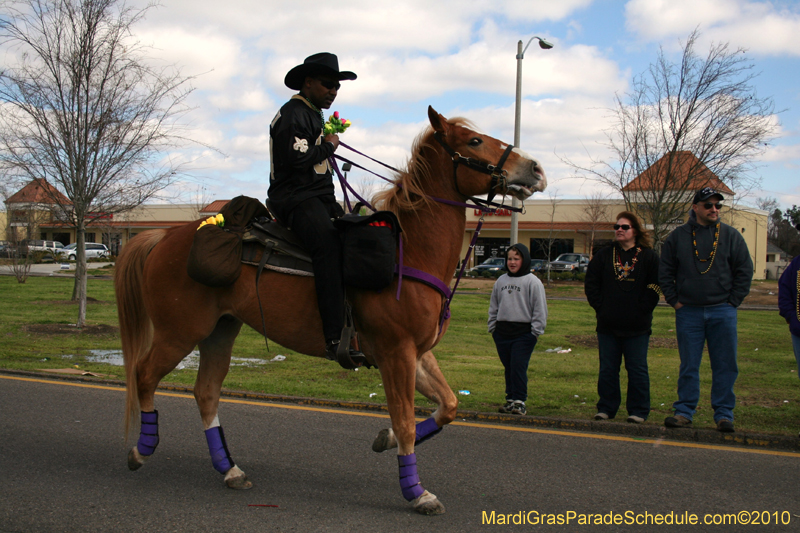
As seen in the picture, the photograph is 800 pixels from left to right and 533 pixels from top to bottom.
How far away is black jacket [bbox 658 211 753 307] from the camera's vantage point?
6.33 metres

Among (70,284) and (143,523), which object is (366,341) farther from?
(70,284)

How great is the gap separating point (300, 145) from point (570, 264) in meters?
39.1

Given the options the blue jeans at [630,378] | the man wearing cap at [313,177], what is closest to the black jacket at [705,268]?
→ the blue jeans at [630,378]

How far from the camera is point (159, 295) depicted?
16.1ft

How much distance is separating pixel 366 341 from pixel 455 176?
1374 millimetres

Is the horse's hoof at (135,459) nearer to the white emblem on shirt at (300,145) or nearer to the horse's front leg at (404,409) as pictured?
the horse's front leg at (404,409)

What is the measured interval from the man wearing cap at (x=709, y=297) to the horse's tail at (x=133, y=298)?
4.93 meters

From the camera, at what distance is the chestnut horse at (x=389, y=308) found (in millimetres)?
4277

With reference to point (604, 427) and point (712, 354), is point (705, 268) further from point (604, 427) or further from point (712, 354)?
point (604, 427)

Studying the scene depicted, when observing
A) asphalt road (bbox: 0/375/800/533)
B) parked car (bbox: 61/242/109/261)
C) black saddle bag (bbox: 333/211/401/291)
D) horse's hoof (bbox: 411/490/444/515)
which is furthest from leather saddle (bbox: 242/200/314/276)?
parked car (bbox: 61/242/109/261)

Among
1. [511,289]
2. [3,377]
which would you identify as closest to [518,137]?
[511,289]

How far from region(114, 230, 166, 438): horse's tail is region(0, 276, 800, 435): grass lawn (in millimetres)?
2756

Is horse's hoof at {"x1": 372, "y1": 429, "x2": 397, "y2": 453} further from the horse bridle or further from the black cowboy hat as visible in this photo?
the black cowboy hat

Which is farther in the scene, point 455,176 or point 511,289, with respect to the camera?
point 511,289
